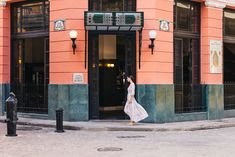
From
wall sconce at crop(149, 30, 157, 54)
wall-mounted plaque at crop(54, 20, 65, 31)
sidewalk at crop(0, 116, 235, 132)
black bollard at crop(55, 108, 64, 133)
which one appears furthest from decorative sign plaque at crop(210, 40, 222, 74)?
black bollard at crop(55, 108, 64, 133)

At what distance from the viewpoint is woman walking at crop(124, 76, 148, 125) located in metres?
17.9

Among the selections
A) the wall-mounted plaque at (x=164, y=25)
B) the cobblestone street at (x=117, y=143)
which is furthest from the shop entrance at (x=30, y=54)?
the wall-mounted plaque at (x=164, y=25)

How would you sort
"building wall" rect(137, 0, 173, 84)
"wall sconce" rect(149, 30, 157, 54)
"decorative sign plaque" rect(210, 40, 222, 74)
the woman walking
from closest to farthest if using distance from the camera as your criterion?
the woman walking, "wall sconce" rect(149, 30, 157, 54), "building wall" rect(137, 0, 173, 84), "decorative sign plaque" rect(210, 40, 222, 74)

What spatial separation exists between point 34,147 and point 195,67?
11.2 meters

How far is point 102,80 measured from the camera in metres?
24.3

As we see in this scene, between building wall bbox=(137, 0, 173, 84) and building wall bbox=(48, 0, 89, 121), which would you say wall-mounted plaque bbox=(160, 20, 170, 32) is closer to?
building wall bbox=(137, 0, 173, 84)

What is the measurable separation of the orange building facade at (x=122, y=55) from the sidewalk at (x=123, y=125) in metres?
0.74

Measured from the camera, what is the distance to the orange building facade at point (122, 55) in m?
18.9

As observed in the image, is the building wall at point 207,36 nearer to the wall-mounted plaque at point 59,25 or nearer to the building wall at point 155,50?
the building wall at point 155,50

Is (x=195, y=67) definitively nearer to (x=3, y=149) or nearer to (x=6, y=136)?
(x=6, y=136)

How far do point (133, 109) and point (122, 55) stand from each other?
5.78 meters

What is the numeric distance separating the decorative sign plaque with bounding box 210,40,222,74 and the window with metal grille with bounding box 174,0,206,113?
65cm

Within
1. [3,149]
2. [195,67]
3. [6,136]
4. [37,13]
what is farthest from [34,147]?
[195,67]

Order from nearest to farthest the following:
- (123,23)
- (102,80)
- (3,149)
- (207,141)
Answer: (3,149)
(207,141)
(123,23)
(102,80)
